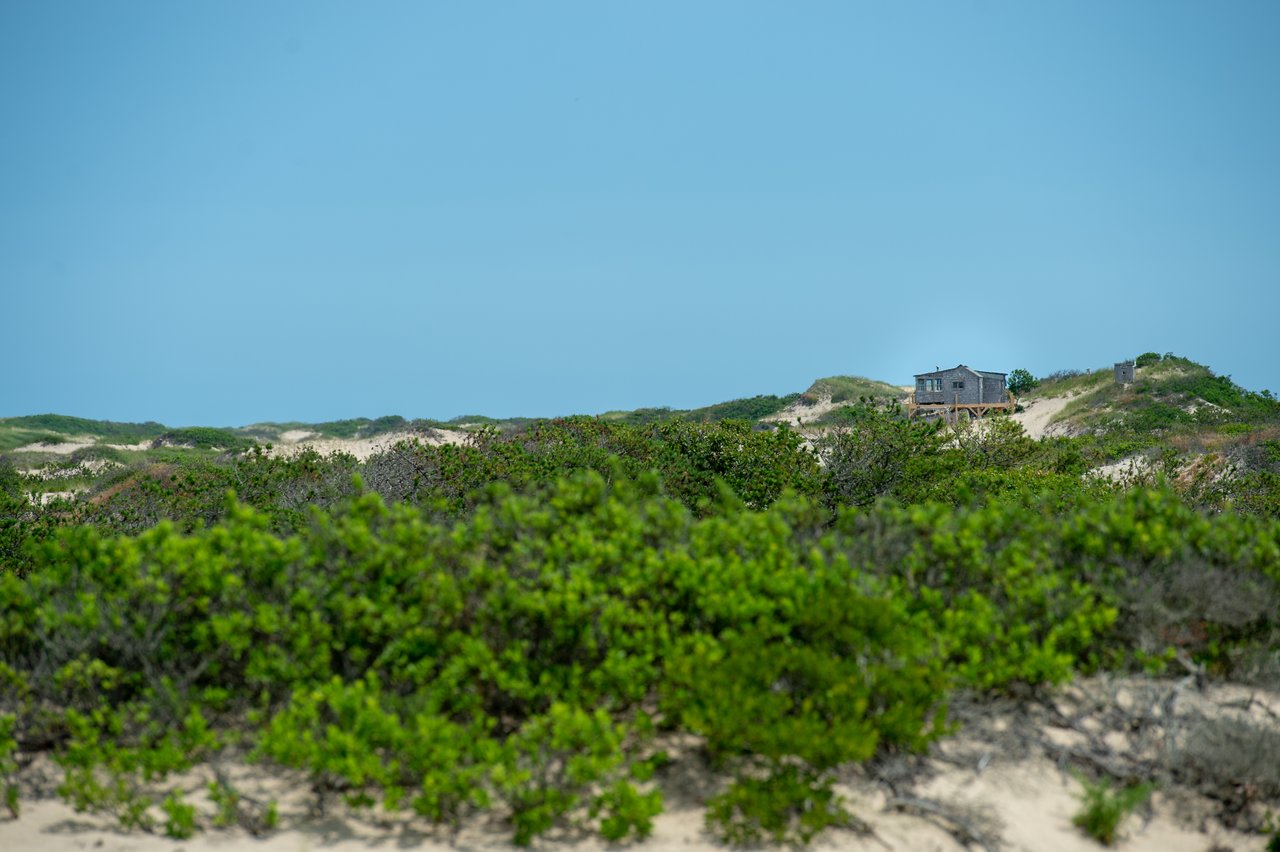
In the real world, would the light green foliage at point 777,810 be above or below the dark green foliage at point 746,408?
below

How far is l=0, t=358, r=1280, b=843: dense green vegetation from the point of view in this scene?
6316 mm

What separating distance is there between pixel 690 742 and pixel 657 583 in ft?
4.26

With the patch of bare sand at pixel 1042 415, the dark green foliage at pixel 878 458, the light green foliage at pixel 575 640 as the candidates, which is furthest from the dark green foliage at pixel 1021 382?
the light green foliage at pixel 575 640

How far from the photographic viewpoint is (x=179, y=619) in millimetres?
7148

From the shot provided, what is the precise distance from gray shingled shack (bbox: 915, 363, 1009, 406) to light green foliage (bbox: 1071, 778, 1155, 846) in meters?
45.2

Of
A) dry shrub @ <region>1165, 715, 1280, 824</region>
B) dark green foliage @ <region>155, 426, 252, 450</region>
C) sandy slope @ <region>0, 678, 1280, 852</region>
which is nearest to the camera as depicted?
sandy slope @ <region>0, 678, 1280, 852</region>

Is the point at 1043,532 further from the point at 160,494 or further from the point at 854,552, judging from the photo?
the point at 160,494

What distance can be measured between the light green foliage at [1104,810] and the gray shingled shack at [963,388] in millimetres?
45232

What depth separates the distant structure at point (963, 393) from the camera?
50.0m

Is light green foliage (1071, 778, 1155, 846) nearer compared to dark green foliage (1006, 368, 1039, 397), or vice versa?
light green foliage (1071, 778, 1155, 846)

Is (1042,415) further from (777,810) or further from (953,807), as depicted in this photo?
(777,810)

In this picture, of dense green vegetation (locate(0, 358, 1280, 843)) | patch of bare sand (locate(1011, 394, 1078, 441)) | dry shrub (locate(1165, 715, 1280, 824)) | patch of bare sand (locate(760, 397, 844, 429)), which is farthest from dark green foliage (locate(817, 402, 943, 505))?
patch of bare sand (locate(760, 397, 844, 429))

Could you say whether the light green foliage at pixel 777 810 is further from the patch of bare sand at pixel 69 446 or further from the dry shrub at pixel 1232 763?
the patch of bare sand at pixel 69 446

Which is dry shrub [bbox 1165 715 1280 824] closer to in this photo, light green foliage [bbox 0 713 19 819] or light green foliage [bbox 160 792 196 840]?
light green foliage [bbox 160 792 196 840]
